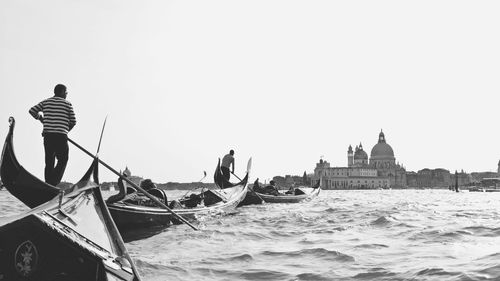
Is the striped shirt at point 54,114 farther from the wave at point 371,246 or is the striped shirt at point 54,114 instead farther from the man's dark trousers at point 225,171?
the man's dark trousers at point 225,171

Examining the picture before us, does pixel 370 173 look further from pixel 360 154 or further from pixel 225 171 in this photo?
pixel 225 171

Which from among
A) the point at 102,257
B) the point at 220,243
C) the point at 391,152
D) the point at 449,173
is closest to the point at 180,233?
the point at 220,243

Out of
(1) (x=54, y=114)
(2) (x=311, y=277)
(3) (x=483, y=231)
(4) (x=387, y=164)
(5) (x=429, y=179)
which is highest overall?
(4) (x=387, y=164)

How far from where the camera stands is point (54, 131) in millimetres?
4285

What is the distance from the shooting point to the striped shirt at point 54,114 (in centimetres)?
427

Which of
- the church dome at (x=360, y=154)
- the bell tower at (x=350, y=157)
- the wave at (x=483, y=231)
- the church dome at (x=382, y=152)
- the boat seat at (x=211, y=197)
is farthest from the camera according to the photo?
the bell tower at (x=350, y=157)

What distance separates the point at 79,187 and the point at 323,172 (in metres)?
97.4

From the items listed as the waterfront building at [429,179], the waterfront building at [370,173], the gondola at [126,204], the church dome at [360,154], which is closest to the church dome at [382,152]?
the waterfront building at [370,173]

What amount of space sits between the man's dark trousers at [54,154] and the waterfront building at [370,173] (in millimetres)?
92483

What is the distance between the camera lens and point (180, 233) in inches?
248

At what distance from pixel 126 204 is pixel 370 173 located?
96.1 meters

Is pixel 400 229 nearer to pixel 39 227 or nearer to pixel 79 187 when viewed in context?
pixel 79 187

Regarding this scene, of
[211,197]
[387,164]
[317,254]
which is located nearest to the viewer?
[317,254]

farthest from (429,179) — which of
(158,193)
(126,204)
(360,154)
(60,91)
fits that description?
(60,91)
